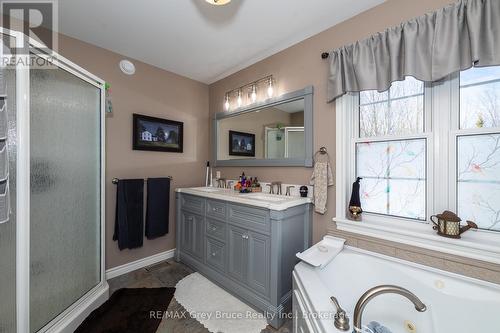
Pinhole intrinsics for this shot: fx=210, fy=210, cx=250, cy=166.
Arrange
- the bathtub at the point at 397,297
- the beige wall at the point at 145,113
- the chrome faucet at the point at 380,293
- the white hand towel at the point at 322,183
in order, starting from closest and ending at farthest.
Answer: the chrome faucet at the point at 380,293 → the bathtub at the point at 397,297 → the white hand towel at the point at 322,183 → the beige wall at the point at 145,113

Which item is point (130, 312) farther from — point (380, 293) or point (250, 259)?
point (380, 293)

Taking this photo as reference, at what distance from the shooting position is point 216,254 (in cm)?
220

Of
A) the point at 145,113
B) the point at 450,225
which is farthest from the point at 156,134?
the point at 450,225

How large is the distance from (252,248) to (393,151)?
4.71 ft

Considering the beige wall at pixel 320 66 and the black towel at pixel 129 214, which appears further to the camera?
the black towel at pixel 129 214

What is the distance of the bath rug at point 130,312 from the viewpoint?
1608 millimetres

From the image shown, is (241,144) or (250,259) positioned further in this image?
(241,144)

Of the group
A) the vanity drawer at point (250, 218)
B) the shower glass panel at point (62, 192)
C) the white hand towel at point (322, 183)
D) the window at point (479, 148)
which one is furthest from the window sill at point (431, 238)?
the shower glass panel at point (62, 192)

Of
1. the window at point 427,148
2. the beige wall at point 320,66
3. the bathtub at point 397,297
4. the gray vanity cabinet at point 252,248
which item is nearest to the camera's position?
the bathtub at point 397,297

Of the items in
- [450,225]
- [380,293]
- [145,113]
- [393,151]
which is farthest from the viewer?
[145,113]

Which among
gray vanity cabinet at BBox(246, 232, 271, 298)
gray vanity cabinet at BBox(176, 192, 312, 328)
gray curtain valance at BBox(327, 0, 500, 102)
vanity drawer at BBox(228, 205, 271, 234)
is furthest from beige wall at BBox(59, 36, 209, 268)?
gray curtain valance at BBox(327, 0, 500, 102)

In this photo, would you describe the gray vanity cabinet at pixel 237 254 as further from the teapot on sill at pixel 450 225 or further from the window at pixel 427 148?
the teapot on sill at pixel 450 225

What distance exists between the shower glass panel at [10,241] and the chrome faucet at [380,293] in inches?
72.5

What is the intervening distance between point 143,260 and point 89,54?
2387mm
